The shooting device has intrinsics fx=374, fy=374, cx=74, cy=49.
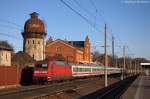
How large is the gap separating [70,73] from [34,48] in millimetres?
38884

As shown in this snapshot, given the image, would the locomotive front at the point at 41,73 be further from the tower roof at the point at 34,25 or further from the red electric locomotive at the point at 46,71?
the tower roof at the point at 34,25

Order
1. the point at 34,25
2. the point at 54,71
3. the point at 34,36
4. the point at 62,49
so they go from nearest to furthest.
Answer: the point at 54,71 < the point at 34,25 < the point at 34,36 < the point at 62,49

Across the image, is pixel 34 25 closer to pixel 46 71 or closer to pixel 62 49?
pixel 62 49

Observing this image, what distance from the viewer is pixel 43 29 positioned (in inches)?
3787

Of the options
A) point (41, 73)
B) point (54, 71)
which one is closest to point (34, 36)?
point (54, 71)

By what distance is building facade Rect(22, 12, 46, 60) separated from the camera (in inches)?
3733

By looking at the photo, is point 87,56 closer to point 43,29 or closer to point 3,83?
point 43,29

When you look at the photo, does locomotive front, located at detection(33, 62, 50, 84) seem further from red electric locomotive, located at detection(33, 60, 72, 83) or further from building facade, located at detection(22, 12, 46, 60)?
building facade, located at detection(22, 12, 46, 60)

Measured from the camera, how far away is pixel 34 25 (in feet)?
311

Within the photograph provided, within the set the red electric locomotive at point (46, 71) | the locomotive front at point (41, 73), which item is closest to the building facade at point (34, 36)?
the red electric locomotive at point (46, 71)

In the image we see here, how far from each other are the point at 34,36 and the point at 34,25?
9.15 ft

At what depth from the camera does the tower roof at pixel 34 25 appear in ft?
311

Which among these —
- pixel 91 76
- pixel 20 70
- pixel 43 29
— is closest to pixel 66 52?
pixel 43 29

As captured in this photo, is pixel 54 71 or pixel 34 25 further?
pixel 34 25
